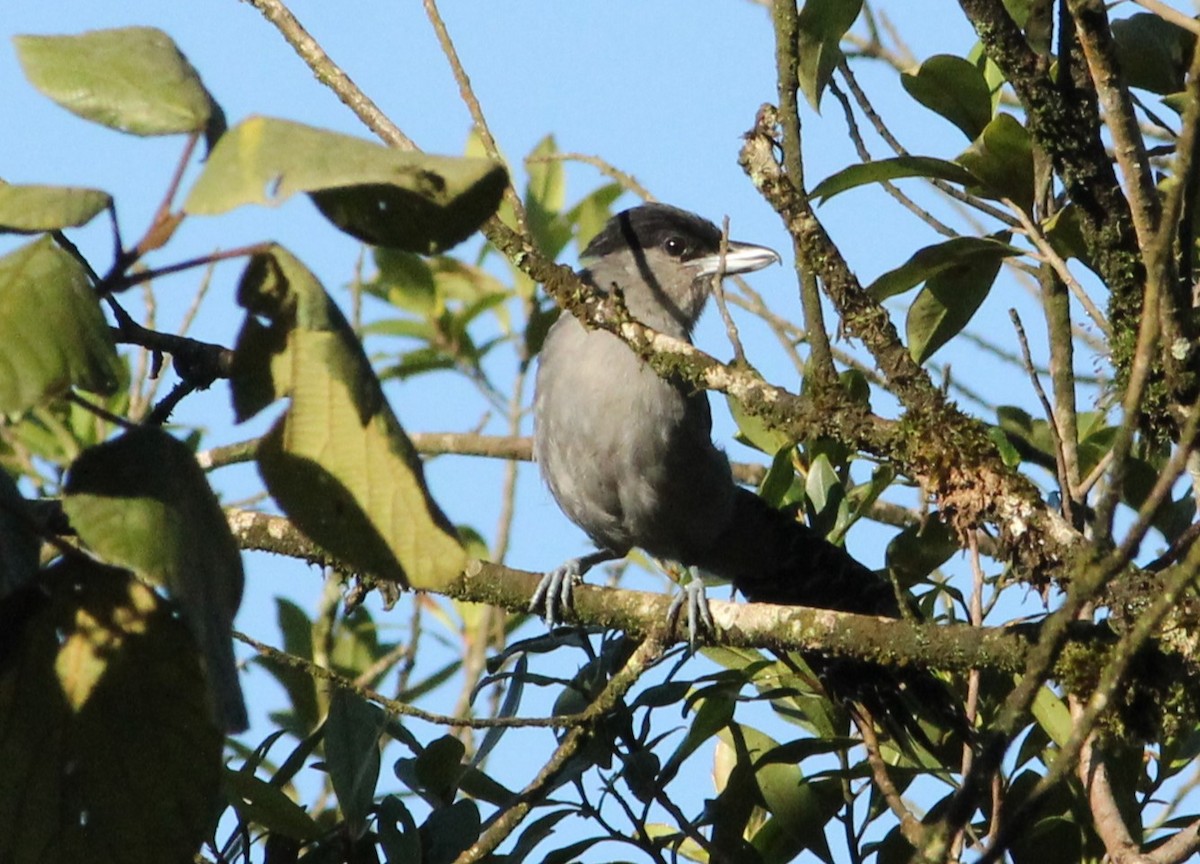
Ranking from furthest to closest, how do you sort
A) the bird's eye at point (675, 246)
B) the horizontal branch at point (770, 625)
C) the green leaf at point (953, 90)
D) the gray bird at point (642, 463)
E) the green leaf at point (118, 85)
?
the bird's eye at point (675, 246) < the gray bird at point (642, 463) < the green leaf at point (953, 90) < the horizontal branch at point (770, 625) < the green leaf at point (118, 85)

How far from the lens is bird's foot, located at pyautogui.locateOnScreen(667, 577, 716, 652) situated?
334 centimetres

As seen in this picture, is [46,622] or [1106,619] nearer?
[46,622]

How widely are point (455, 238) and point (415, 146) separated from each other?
7.88 feet

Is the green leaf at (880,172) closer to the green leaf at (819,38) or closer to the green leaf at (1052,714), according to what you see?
the green leaf at (819,38)

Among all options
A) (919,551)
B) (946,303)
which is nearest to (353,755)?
(919,551)

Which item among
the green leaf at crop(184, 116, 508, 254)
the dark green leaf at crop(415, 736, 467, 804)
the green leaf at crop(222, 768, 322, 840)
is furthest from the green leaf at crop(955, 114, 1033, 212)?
the green leaf at crop(184, 116, 508, 254)

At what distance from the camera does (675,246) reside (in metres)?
6.57

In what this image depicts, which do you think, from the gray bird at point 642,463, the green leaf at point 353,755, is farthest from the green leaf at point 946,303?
the gray bird at point 642,463

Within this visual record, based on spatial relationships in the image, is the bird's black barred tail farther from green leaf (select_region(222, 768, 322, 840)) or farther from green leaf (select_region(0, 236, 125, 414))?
green leaf (select_region(0, 236, 125, 414))

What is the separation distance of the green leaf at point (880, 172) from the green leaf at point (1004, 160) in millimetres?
79

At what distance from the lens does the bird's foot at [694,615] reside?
334 cm

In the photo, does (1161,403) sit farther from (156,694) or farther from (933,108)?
(156,694)

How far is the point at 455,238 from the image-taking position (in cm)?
145

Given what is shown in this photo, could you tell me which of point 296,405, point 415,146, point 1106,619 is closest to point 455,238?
point 296,405
